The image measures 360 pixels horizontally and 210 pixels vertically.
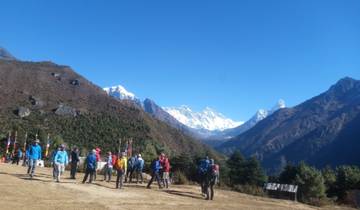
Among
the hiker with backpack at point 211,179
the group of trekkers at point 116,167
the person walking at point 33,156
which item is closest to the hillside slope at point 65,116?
the group of trekkers at point 116,167

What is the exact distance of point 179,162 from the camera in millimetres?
72938

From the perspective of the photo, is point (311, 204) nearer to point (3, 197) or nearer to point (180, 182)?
point (180, 182)

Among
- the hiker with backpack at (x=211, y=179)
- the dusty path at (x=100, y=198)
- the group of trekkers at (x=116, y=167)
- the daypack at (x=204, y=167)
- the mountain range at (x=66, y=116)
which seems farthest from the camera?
the mountain range at (x=66, y=116)

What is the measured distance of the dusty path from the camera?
1997cm

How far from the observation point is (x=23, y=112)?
161500 millimetres

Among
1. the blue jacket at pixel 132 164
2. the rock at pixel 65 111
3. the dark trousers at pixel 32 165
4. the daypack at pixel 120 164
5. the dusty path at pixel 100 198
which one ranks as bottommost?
the dusty path at pixel 100 198

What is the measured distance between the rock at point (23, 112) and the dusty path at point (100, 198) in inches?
5417

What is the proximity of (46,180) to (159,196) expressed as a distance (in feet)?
20.3

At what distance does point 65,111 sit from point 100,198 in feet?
507

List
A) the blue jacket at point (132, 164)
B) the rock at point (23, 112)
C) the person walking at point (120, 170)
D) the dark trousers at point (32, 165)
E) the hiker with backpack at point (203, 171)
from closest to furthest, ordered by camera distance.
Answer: the dark trousers at point (32, 165)
the person walking at point (120, 170)
the hiker with backpack at point (203, 171)
the blue jacket at point (132, 164)
the rock at point (23, 112)

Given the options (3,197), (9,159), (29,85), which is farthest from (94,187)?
(29,85)

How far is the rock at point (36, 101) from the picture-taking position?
173125 mm

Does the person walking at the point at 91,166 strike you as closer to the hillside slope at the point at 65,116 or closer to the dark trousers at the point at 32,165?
the dark trousers at the point at 32,165

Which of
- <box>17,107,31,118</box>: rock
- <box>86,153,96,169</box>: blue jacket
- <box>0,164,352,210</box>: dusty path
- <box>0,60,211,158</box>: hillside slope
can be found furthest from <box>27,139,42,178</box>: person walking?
<box>17,107,31,118</box>: rock
